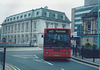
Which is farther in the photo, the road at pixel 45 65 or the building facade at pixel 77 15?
the building facade at pixel 77 15

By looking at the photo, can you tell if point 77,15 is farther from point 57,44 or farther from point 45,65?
point 45,65

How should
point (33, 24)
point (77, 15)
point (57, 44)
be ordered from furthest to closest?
point (77, 15), point (33, 24), point (57, 44)

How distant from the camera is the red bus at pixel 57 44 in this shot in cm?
1338

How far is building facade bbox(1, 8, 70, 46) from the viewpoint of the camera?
5088cm

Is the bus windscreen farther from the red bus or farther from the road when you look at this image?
the road

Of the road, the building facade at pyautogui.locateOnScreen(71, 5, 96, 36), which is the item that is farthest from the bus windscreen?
the building facade at pyautogui.locateOnScreen(71, 5, 96, 36)

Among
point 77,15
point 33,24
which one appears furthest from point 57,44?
point 77,15

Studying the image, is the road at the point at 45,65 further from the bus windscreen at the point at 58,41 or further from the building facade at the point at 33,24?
the building facade at the point at 33,24

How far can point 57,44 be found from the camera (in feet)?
44.4

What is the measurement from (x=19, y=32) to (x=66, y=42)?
47.0 metres

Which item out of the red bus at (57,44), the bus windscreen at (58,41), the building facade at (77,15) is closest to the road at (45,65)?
the red bus at (57,44)

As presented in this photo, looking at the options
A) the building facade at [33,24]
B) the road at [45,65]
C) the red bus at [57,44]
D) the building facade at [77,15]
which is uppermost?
the building facade at [77,15]

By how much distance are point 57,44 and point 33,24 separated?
40.1 meters

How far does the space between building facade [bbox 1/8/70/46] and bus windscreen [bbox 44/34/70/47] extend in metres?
35.8
